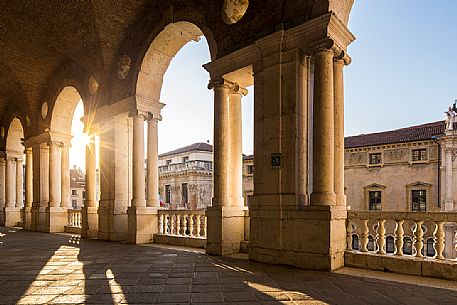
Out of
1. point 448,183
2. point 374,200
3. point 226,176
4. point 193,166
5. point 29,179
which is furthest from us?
point 193,166

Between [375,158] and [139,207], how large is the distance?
28.3 meters

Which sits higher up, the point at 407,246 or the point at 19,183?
the point at 19,183

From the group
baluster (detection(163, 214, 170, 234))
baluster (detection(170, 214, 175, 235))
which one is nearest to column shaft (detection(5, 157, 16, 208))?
baluster (detection(163, 214, 170, 234))

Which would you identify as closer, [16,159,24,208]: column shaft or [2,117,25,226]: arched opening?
[2,117,25,226]: arched opening

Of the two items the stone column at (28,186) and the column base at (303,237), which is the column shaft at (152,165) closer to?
the column base at (303,237)

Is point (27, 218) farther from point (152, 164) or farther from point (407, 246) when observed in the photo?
point (407, 246)

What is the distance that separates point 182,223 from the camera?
10.4 meters

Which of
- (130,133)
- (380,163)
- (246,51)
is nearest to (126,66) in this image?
(130,133)

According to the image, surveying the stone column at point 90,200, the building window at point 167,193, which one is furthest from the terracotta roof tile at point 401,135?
the stone column at point 90,200

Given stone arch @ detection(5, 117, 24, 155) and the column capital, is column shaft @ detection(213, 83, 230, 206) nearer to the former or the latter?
the column capital

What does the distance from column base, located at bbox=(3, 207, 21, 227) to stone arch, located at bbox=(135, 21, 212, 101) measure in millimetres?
14599

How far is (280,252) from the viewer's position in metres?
6.77

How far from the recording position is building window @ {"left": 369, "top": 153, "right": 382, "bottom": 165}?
33156 millimetres

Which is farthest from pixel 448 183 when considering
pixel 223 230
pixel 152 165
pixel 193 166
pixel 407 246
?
pixel 223 230
